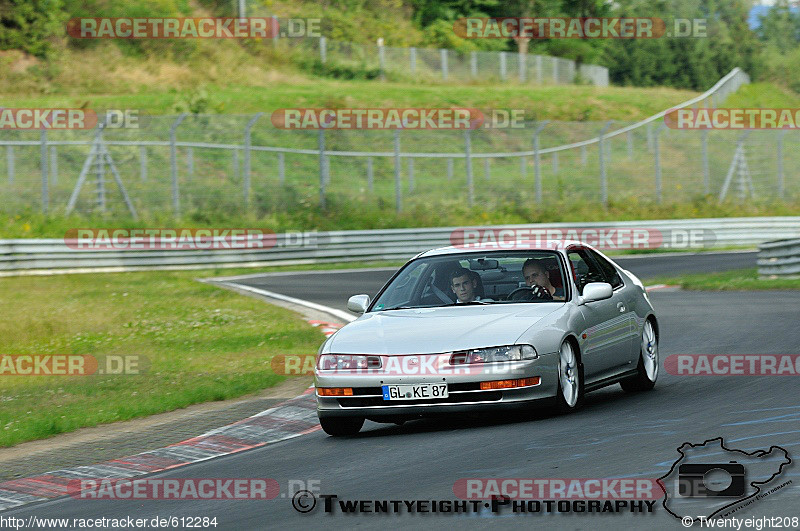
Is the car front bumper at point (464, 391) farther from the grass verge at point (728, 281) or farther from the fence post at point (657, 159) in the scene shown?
the fence post at point (657, 159)

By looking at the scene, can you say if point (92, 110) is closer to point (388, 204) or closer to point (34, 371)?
point (388, 204)

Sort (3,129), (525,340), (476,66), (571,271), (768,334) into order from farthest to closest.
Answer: (476,66) → (3,129) → (768,334) → (571,271) → (525,340)

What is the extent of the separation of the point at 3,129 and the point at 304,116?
1854 centimetres

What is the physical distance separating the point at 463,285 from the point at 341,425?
1584 mm

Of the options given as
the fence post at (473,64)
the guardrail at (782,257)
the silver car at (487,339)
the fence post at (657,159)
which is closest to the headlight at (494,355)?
the silver car at (487,339)

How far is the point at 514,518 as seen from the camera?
6.33 m

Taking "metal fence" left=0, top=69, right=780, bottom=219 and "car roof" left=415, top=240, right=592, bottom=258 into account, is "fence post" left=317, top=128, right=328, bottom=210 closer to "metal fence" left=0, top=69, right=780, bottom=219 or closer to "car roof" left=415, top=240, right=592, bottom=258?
"metal fence" left=0, top=69, right=780, bottom=219

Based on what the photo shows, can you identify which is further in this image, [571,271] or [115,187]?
[115,187]

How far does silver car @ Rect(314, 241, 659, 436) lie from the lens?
30.0 feet

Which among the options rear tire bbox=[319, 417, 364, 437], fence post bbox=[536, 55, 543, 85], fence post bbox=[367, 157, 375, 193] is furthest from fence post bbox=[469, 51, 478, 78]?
rear tire bbox=[319, 417, 364, 437]

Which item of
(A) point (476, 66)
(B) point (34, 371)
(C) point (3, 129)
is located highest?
(A) point (476, 66)

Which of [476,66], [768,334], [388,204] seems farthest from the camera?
[476,66]

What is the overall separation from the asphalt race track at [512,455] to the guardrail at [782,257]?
42.0ft

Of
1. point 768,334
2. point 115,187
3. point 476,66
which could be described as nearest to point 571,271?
point 768,334
